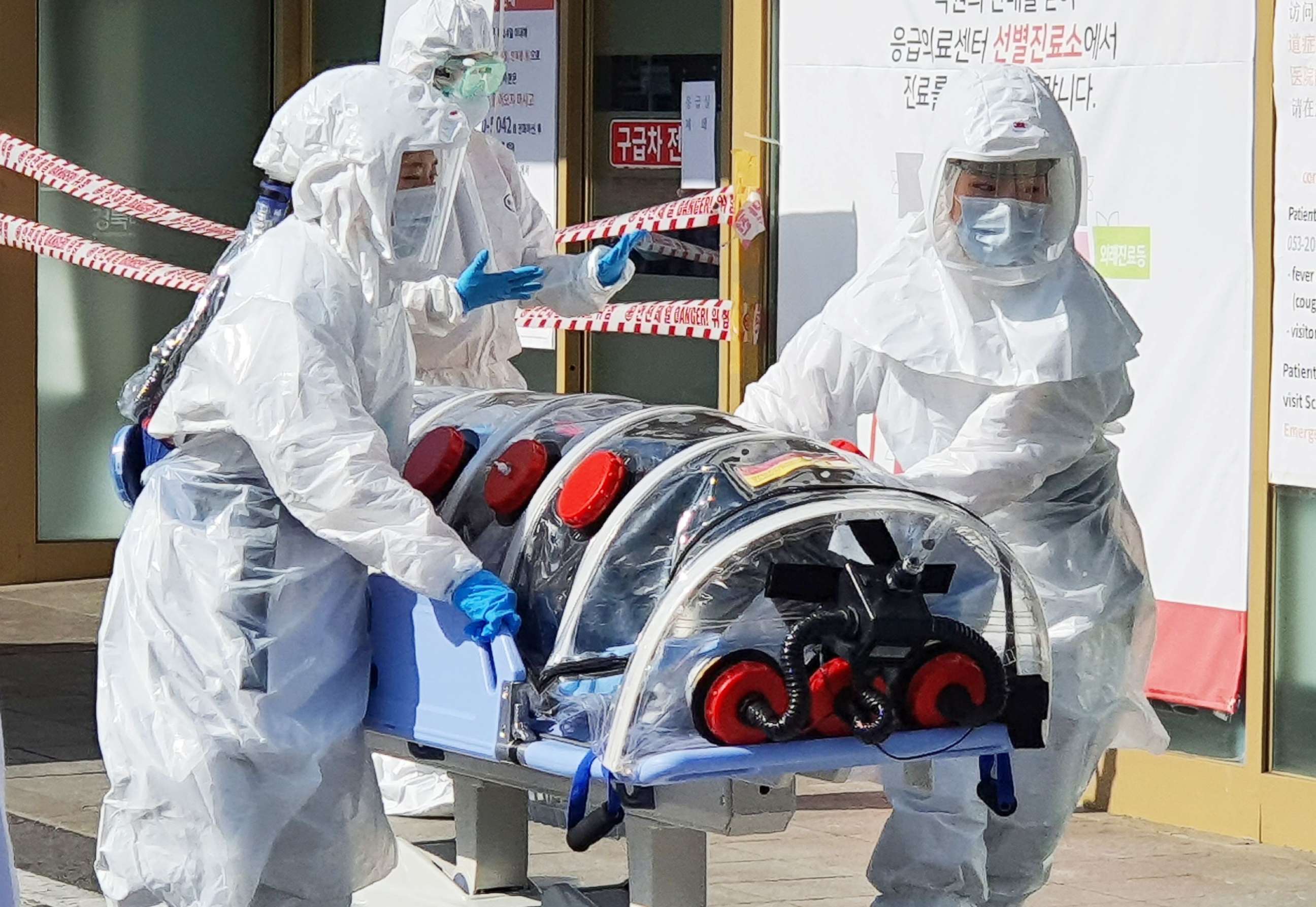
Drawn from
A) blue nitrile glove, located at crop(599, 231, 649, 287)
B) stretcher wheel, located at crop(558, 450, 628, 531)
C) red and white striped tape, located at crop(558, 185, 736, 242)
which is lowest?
stretcher wheel, located at crop(558, 450, 628, 531)

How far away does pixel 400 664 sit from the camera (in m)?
4.25

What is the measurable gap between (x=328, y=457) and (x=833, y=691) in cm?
95

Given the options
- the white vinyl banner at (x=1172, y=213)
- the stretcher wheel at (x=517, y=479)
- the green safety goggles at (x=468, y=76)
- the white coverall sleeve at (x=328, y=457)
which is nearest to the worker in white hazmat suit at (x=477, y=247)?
the green safety goggles at (x=468, y=76)

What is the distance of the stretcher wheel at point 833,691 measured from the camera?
3723 millimetres

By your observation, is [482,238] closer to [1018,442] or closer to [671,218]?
[671,218]

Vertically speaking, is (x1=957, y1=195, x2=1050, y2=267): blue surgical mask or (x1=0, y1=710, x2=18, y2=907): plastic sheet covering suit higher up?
(x1=957, y1=195, x2=1050, y2=267): blue surgical mask

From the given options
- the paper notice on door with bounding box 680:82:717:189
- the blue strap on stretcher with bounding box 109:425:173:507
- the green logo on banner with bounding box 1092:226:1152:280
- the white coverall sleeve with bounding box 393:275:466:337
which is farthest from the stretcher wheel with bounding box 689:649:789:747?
the paper notice on door with bounding box 680:82:717:189

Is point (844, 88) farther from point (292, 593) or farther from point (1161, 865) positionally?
point (292, 593)

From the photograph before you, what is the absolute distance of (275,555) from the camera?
4141mm

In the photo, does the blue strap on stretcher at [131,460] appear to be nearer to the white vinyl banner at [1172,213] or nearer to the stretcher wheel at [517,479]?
the stretcher wheel at [517,479]

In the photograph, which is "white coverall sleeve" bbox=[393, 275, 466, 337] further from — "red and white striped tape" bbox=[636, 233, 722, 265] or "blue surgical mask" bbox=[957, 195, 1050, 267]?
"red and white striped tape" bbox=[636, 233, 722, 265]

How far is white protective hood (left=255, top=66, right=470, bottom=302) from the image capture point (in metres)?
4.20

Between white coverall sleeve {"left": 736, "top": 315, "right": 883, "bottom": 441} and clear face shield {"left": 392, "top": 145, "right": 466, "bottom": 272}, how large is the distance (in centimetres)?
75

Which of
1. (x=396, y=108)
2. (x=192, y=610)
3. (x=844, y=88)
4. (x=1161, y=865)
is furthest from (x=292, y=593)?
(x=844, y=88)
